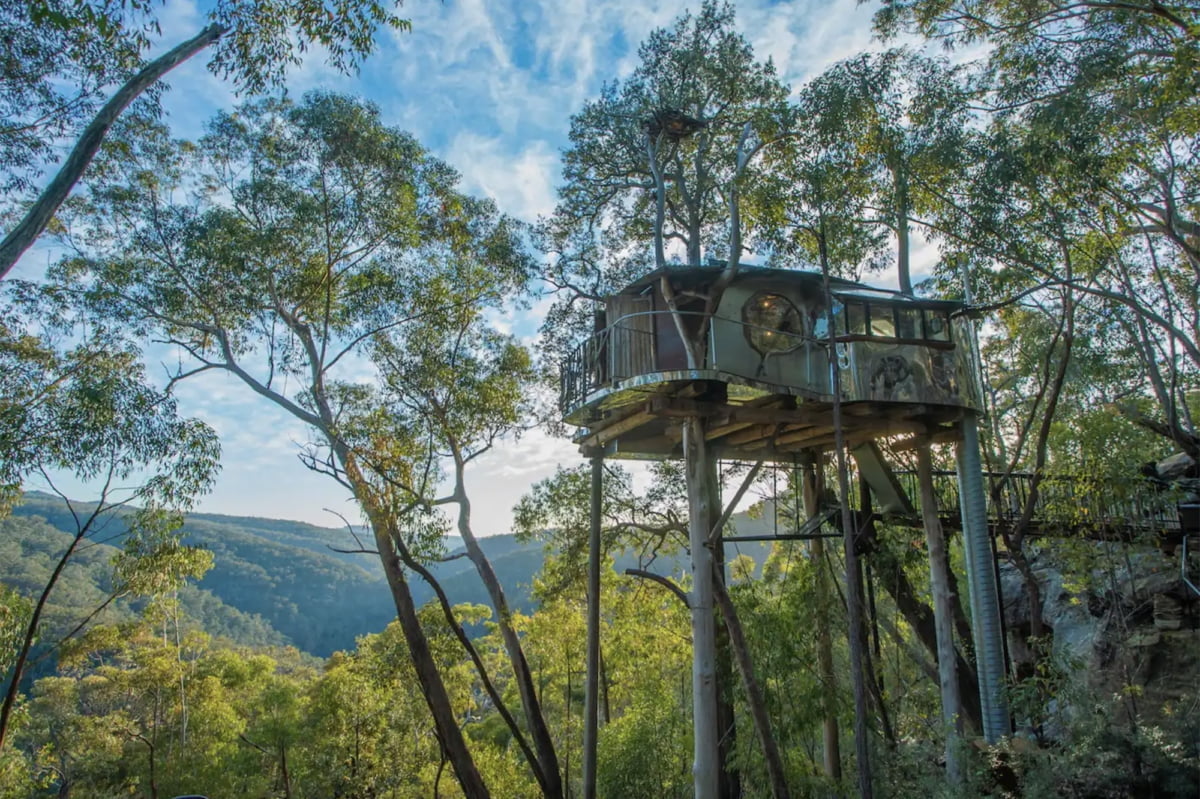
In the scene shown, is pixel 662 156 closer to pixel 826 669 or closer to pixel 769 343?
pixel 769 343

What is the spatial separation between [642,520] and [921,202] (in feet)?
25.3

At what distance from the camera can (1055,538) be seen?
12070 millimetres

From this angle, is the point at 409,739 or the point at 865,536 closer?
the point at 865,536

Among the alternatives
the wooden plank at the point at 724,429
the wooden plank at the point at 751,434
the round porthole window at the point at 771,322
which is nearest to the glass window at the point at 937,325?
the round porthole window at the point at 771,322

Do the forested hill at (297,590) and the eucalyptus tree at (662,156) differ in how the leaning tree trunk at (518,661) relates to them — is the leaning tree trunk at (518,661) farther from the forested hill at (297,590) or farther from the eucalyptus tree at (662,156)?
the forested hill at (297,590)

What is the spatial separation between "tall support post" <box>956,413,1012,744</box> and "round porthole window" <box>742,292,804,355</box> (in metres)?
2.62

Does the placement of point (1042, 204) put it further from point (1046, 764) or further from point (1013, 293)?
point (1046, 764)

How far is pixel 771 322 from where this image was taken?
34.3ft

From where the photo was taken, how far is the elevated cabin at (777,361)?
961cm

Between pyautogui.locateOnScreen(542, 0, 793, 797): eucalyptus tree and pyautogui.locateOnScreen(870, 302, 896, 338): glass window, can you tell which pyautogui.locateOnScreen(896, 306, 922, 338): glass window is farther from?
pyautogui.locateOnScreen(542, 0, 793, 797): eucalyptus tree

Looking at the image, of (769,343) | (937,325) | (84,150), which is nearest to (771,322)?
(769,343)

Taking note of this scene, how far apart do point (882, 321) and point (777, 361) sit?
1564 millimetres

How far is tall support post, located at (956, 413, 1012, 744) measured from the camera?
8.88 meters

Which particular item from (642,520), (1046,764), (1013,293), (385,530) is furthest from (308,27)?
(1046,764)
